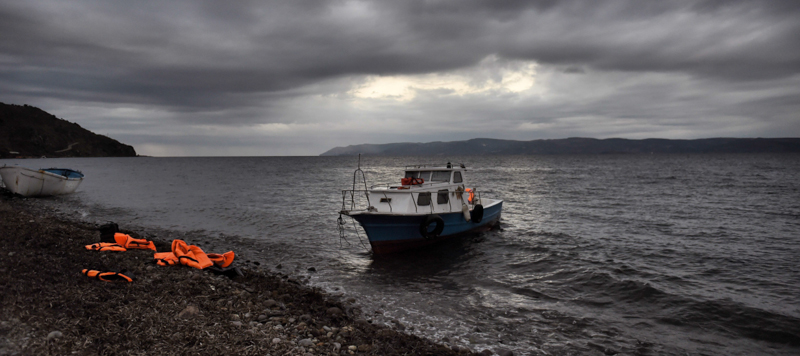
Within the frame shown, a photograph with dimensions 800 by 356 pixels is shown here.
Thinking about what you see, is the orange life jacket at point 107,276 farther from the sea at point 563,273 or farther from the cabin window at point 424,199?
the cabin window at point 424,199

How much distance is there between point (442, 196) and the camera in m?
17.6

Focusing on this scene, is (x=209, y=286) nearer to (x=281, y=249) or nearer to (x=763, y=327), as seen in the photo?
(x=281, y=249)

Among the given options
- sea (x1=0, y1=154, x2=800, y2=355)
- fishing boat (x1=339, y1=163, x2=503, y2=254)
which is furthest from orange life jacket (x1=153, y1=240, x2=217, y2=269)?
fishing boat (x1=339, y1=163, x2=503, y2=254)

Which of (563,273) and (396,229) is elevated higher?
(396,229)

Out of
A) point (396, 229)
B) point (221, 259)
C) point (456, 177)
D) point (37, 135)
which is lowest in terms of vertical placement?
point (221, 259)

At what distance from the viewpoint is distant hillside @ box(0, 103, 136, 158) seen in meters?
151

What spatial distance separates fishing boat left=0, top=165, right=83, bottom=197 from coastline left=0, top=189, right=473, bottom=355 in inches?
1034

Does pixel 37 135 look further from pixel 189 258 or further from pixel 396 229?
pixel 396 229

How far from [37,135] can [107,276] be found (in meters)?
207

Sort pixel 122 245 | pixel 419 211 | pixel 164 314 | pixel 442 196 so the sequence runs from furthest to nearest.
Answer: pixel 442 196
pixel 419 211
pixel 122 245
pixel 164 314

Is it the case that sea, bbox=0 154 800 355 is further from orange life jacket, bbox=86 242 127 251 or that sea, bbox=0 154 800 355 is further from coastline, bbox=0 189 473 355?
orange life jacket, bbox=86 242 127 251

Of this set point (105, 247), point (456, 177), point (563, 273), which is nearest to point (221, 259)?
point (105, 247)

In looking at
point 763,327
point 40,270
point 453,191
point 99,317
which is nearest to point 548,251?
point 453,191

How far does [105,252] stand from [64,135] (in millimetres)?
229944
